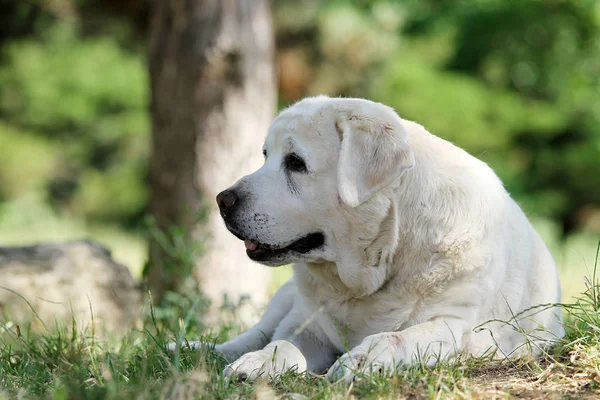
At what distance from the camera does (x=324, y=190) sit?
3.46 meters

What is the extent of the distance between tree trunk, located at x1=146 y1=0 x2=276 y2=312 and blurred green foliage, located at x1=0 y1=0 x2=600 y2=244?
864 centimetres

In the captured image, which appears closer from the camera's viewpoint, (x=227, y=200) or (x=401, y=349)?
(x=401, y=349)

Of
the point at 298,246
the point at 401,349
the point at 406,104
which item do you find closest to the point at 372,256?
the point at 298,246

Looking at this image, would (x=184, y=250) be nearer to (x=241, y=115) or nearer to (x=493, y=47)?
(x=241, y=115)

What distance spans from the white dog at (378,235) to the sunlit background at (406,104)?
11.0 meters

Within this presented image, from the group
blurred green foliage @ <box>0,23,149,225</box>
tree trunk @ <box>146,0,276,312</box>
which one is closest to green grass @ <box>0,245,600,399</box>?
tree trunk @ <box>146,0,276,312</box>

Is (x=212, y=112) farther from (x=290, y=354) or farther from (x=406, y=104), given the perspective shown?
(x=406, y=104)

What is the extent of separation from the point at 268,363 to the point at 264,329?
38.7 inches

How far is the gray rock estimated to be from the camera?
5.02 metres

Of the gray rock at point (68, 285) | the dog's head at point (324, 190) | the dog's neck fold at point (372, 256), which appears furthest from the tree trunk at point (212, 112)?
the dog's neck fold at point (372, 256)

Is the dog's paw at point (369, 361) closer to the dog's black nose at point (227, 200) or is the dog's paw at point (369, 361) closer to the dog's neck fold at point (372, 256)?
the dog's neck fold at point (372, 256)

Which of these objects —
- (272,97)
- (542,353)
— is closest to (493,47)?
(272,97)

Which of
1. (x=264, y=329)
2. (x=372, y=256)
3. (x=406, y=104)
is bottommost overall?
(x=264, y=329)

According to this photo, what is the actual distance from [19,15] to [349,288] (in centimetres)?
1404
